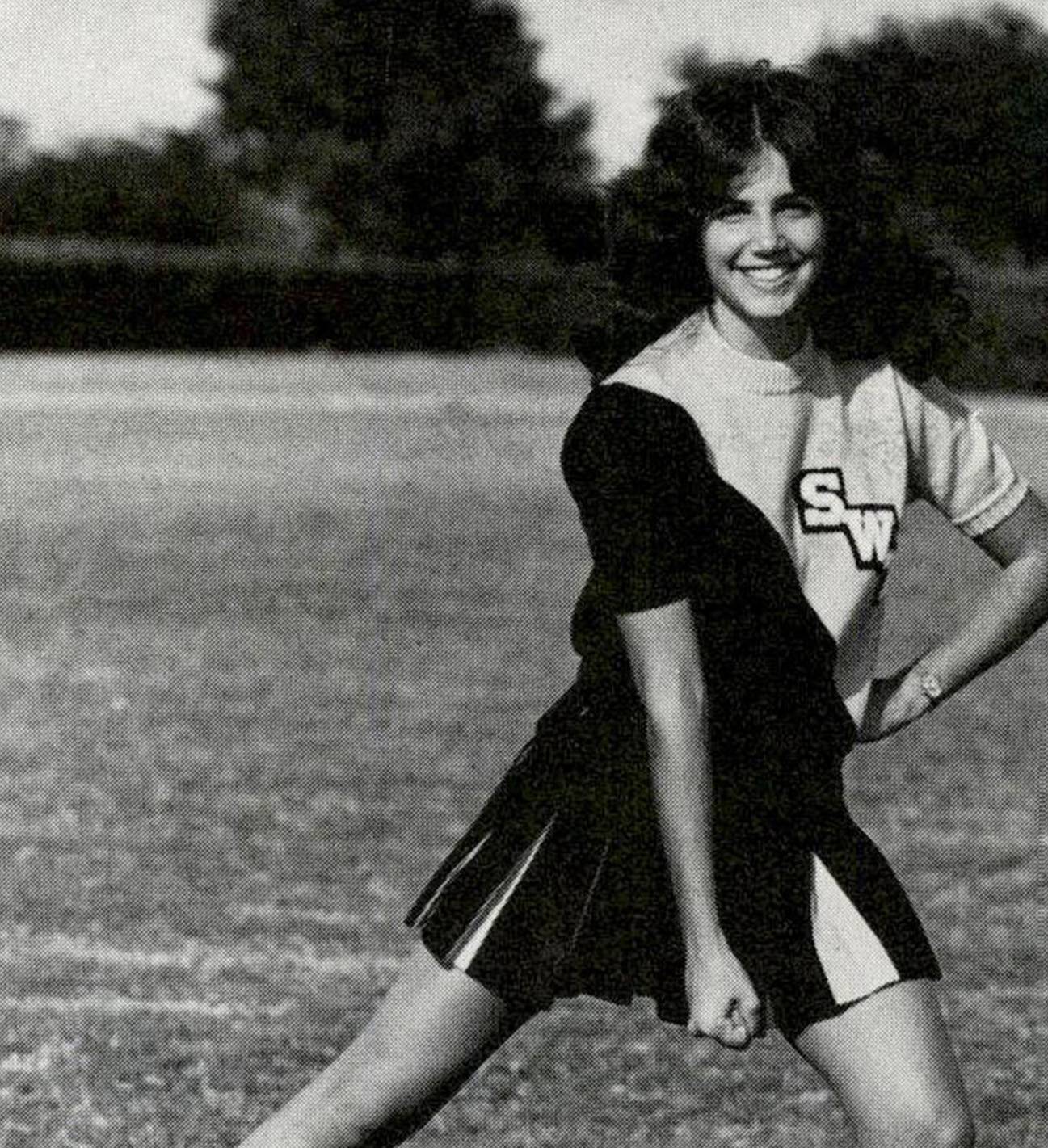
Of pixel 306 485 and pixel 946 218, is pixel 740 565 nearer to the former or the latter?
pixel 946 218

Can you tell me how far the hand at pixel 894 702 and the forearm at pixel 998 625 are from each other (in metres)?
0.04

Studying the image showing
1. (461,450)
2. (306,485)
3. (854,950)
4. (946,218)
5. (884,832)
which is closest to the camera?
(854,950)

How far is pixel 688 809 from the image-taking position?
140 inches

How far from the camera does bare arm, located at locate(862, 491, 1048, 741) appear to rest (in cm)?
403

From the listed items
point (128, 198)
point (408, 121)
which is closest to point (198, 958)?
point (408, 121)

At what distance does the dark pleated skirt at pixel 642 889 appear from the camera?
3.69m

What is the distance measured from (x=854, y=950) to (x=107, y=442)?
24.9 meters

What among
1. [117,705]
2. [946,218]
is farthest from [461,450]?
[946,218]

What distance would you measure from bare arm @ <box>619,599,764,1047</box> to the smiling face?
469 mm

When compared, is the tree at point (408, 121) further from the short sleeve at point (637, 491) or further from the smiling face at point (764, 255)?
the short sleeve at point (637, 491)

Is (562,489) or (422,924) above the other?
(422,924)

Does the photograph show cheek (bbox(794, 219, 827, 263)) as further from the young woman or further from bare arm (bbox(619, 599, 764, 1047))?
bare arm (bbox(619, 599, 764, 1047))

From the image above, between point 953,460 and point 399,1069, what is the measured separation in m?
1.10

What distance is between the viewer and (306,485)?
Result: 23172mm
